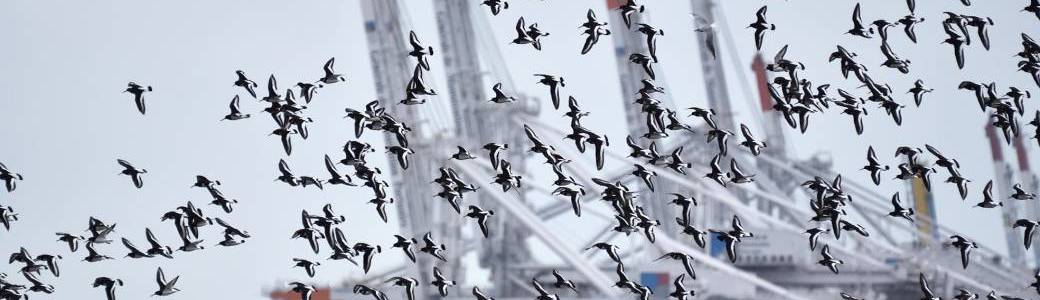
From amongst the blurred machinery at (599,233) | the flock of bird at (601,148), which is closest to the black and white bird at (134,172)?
the flock of bird at (601,148)

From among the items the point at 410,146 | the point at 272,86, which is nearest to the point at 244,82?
the point at 272,86

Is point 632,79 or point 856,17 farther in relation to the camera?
point 632,79

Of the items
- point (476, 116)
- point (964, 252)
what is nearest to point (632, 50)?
point (476, 116)

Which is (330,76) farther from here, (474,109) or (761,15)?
(474,109)

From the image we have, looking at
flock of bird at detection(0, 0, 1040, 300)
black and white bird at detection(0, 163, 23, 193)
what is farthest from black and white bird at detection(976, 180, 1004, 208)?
black and white bird at detection(0, 163, 23, 193)

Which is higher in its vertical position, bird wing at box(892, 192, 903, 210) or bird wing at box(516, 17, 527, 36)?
bird wing at box(516, 17, 527, 36)

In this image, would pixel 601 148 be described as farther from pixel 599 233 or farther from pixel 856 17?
pixel 599 233

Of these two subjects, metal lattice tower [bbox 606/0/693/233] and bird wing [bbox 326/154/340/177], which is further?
metal lattice tower [bbox 606/0/693/233]

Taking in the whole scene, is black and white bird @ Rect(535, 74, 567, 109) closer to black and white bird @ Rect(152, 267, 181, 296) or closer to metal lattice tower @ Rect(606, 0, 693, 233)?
black and white bird @ Rect(152, 267, 181, 296)

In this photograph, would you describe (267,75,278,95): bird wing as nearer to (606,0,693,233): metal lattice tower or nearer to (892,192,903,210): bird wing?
(892,192,903,210): bird wing

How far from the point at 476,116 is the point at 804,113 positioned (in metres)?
72.3

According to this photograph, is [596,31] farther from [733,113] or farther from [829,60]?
[733,113]

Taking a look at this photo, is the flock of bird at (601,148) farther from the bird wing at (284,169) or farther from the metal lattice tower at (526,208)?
the metal lattice tower at (526,208)

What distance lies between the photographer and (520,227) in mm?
152625
